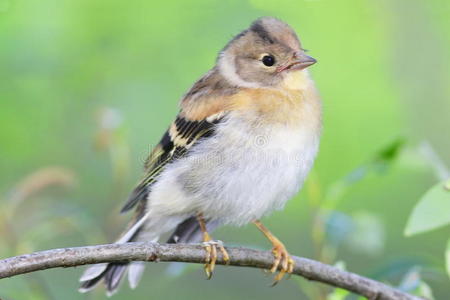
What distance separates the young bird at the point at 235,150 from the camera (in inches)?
174

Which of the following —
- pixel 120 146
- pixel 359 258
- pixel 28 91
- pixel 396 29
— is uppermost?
pixel 28 91

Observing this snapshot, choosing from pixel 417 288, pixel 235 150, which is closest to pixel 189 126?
pixel 235 150

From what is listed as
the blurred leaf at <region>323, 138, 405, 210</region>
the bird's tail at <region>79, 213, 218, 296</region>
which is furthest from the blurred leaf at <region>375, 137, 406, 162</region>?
the bird's tail at <region>79, 213, 218, 296</region>

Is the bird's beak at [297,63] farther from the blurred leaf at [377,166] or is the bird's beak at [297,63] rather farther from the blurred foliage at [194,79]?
the blurred foliage at [194,79]

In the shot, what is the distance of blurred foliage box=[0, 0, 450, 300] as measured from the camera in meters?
8.05

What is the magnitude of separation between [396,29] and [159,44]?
2.61 m

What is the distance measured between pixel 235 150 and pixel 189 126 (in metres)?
0.46

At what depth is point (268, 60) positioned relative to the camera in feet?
16.3

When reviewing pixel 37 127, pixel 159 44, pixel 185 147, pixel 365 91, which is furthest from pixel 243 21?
pixel 185 147

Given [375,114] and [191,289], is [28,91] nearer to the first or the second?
[191,289]

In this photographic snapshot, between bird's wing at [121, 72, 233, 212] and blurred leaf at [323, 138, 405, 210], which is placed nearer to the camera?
blurred leaf at [323, 138, 405, 210]

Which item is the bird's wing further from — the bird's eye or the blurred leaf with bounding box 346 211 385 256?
the blurred leaf with bounding box 346 211 385 256

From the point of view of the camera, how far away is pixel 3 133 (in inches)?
318

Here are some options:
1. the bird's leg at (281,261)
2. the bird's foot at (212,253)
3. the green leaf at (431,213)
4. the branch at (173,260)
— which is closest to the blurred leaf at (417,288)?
the branch at (173,260)
